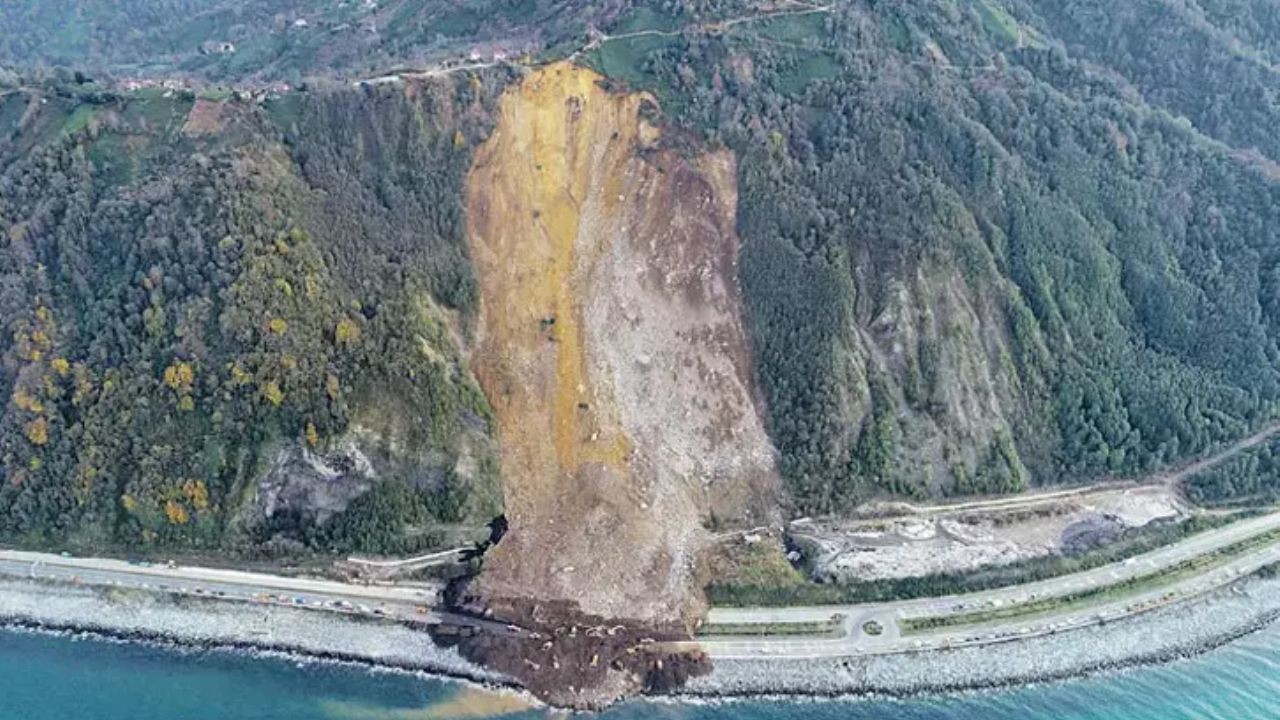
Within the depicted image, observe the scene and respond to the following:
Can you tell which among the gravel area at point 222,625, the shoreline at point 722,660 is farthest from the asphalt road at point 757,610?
the gravel area at point 222,625

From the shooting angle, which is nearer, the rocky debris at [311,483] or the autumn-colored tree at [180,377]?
the rocky debris at [311,483]

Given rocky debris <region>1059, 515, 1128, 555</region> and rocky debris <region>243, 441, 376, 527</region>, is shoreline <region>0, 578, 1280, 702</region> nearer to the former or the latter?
rocky debris <region>1059, 515, 1128, 555</region>

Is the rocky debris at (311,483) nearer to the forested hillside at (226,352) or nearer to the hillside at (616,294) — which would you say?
the forested hillside at (226,352)

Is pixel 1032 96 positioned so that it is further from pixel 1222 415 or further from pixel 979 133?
pixel 1222 415

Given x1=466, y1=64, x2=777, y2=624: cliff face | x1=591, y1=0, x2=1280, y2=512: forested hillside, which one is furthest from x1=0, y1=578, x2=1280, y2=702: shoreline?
x1=591, y1=0, x2=1280, y2=512: forested hillside

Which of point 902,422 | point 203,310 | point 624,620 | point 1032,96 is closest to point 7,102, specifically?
point 203,310

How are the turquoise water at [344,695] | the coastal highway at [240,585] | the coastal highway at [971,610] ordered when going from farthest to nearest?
the coastal highway at [240,585], the coastal highway at [971,610], the turquoise water at [344,695]

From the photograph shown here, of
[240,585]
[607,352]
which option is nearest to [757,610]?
[607,352]
